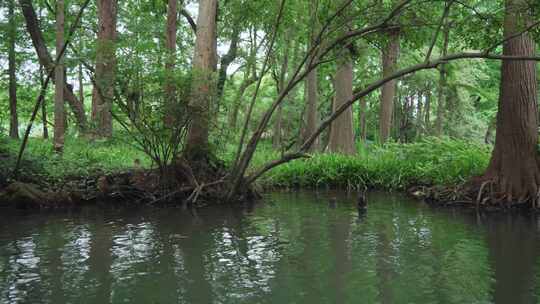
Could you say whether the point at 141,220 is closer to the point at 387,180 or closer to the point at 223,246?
the point at 223,246

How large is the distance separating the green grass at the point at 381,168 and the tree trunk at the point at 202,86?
328 cm

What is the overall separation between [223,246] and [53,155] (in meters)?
6.86

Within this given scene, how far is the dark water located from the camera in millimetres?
5301

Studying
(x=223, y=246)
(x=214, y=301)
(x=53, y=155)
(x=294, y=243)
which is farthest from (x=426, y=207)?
(x=53, y=155)

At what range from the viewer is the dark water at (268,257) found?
530 centimetres

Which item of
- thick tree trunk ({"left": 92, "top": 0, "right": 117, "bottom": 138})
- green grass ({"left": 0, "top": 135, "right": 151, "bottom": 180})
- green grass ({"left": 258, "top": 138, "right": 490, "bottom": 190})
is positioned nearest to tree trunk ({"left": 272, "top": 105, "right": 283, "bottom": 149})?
green grass ({"left": 258, "top": 138, "right": 490, "bottom": 190})

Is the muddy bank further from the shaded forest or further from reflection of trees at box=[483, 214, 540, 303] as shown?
reflection of trees at box=[483, 214, 540, 303]

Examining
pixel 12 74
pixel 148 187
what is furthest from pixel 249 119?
pixel 12 74

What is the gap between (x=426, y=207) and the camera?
11648mm

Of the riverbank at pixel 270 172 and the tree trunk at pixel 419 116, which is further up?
the tree trunk at pixel 419 116

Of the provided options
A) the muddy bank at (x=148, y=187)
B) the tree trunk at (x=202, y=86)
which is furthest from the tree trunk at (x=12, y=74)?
the tree trunk at (x=202, y=86)

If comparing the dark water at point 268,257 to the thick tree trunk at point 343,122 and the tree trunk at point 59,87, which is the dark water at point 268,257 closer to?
the tree trunk at point 59,87

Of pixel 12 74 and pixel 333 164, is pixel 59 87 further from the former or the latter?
pixel 12 74

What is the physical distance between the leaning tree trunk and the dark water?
1.13 meters
